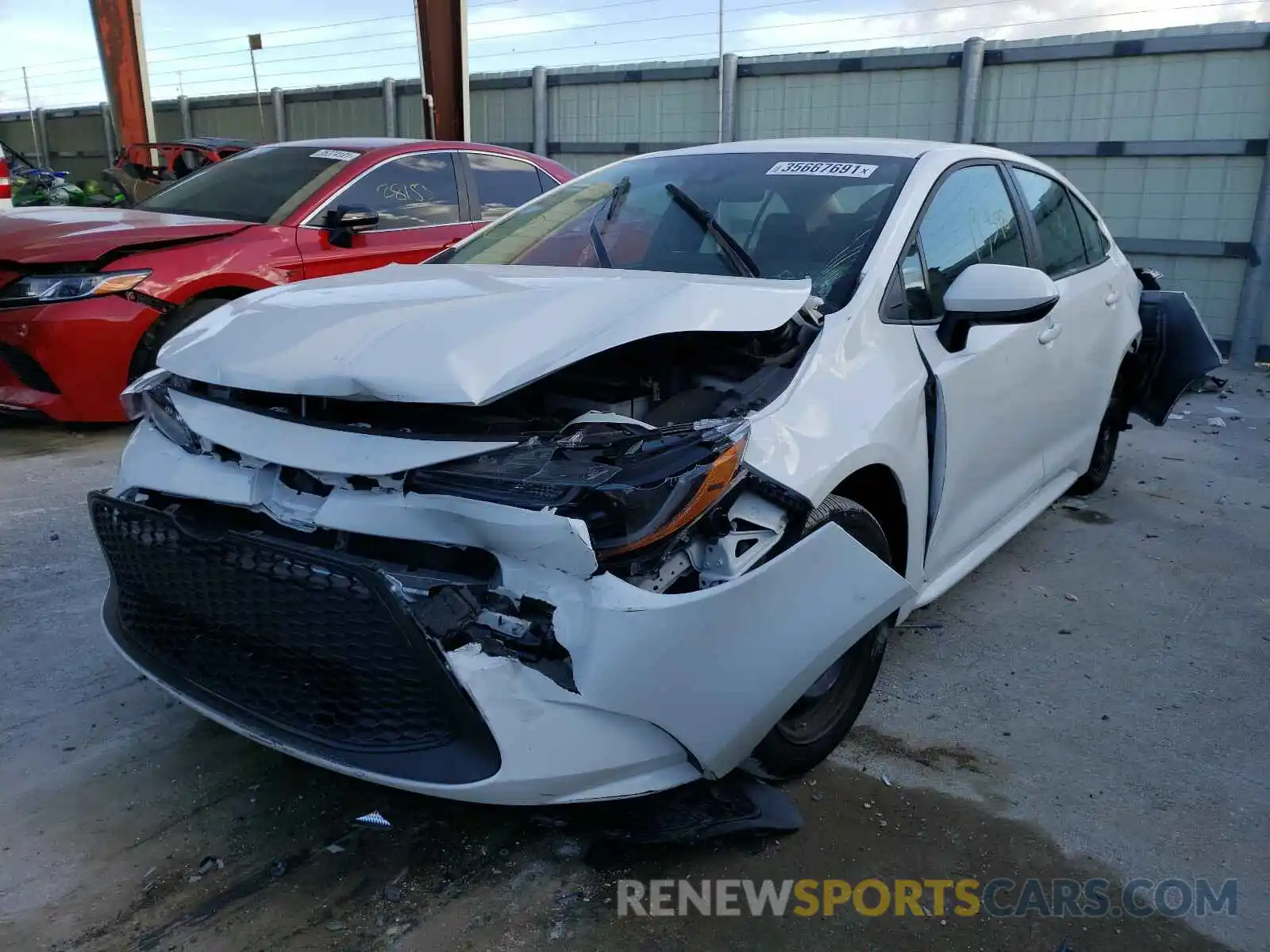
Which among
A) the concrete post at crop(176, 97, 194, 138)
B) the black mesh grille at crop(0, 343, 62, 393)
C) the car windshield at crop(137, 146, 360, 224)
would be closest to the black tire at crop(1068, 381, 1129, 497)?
the car windshield at crop(137, 146, 360, 224)

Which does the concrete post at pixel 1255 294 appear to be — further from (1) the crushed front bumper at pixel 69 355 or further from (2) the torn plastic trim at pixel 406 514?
(2) the torn plastic trim at pixel 406 514

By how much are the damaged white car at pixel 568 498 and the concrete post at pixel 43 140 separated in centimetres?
2128

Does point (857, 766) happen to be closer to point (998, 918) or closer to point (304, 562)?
point (998, 918)

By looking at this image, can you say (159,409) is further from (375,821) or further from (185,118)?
(185,118)

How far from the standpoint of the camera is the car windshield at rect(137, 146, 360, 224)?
5.71 meters

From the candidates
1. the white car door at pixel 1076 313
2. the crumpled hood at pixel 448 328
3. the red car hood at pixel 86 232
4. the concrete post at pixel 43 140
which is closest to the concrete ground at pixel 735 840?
the white car door at pixel 1076 313

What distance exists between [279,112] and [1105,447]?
13.9m

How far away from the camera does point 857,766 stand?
2.58m

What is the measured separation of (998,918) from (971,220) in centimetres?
211

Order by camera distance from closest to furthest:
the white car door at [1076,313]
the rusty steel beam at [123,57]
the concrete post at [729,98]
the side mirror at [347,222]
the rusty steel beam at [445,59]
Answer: the white car door at [1076,313]
the side mirror at [347,222]
the concrete post at [729,98]
the rusty steel beam at [445,59]
the rusty steel beam at [123,57]

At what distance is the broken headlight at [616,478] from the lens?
187 cm

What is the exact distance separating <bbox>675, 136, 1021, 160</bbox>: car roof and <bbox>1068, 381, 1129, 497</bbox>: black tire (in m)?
1.76

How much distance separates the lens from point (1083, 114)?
889cm

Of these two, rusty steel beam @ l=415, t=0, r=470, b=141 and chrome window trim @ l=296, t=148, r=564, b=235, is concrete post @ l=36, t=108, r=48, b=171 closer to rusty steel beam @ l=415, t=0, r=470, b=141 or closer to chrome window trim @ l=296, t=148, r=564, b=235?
rusty steel beam @ l=415, t=0, r=470, b=141
